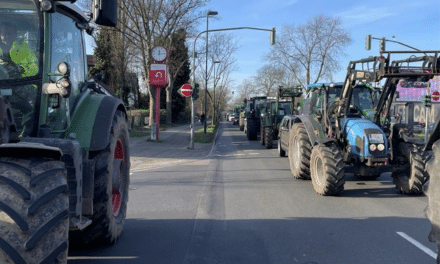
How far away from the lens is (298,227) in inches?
243

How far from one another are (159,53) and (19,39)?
1538 centimetres

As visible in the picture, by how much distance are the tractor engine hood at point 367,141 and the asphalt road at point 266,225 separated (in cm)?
85

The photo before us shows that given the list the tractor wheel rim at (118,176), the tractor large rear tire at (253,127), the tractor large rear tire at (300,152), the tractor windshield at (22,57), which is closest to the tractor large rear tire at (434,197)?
the tractor wheel rim at (118,176)

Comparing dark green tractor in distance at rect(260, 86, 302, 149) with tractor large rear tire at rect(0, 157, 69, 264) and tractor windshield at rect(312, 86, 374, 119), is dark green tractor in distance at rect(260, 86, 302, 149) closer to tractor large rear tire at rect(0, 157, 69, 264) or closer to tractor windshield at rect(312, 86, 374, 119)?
tractor windshield at rect(312, 86, 374, 119)

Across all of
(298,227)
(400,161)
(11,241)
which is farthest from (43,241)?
(400,161)

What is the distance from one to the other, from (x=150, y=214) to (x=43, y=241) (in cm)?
460

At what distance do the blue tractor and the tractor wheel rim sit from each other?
431 cm

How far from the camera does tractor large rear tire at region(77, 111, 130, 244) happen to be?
4.18 meters

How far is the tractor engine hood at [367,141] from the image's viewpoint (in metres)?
8.58

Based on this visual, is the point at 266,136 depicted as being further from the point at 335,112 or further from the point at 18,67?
the point at 18,67

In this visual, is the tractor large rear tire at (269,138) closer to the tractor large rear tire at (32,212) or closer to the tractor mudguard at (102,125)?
the tractor mudguard at (102,125)

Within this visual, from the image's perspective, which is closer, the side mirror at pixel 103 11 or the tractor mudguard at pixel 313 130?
the side mirror at pixel 103 11

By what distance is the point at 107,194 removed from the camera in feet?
13.9

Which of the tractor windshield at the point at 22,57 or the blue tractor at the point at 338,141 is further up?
the tractor windshield at the point at 22,57
